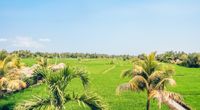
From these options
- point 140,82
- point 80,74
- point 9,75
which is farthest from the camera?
point 9,75

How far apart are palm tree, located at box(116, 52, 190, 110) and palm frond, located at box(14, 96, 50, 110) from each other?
5880 mm

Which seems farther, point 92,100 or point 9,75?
point 9,75

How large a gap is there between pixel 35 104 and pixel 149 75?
8.22m

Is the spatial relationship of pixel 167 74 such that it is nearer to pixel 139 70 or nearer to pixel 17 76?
pixel 139 70

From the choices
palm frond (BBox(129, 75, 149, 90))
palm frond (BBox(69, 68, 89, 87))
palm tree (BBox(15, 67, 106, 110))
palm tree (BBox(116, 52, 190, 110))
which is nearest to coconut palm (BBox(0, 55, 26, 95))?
palm tree (BBox(116, 52, 190, 110))

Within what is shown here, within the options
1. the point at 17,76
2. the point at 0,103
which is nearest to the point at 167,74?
the point at 17,76

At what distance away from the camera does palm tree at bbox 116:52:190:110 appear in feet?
70.7

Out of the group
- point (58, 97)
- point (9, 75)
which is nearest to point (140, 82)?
point (58, 97)

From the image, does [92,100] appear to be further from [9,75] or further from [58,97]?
[9,75]

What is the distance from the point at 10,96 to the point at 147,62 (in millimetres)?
16902

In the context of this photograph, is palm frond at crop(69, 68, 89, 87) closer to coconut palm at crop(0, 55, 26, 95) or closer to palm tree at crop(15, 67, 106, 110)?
palm tree at crop(15, 67, 106, 110)

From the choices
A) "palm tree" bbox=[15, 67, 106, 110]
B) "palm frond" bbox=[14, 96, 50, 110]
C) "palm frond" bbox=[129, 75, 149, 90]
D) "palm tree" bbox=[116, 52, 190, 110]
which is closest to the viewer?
"palm frond" bbox=[14, 96, 50, 110]

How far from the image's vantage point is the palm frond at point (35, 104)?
16.2 metres

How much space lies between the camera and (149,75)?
22.4 meters
